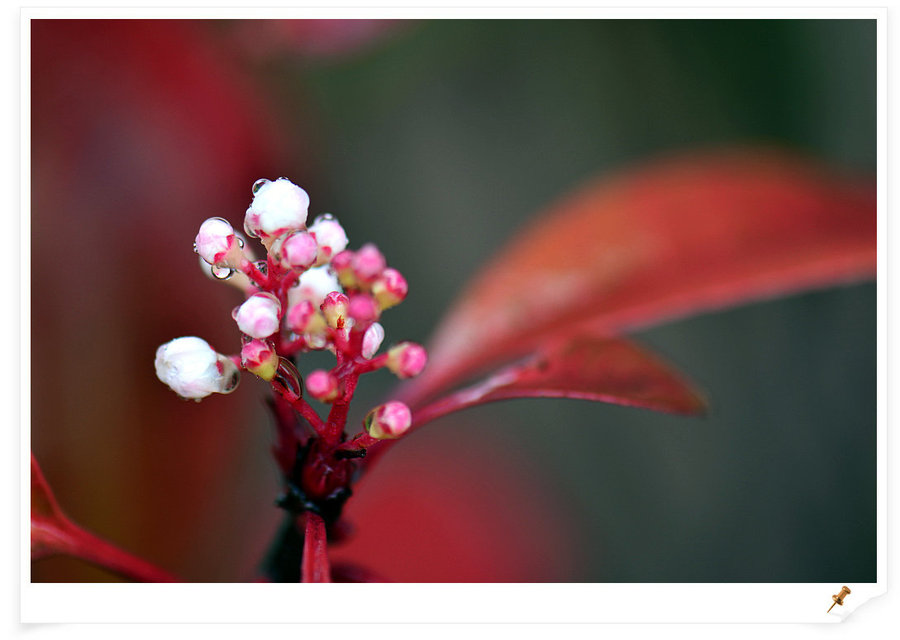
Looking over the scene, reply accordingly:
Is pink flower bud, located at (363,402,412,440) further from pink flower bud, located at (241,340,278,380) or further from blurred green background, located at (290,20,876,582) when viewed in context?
blurred green background, located at (290,20,876,582)

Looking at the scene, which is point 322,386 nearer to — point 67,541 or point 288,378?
point 288,378

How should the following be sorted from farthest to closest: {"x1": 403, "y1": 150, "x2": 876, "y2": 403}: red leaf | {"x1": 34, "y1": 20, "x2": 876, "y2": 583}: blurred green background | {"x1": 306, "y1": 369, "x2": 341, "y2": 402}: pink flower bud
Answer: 1. {"x1": 34, "y1": 20, "x2": 876, "y2": 583}: blurred green background
2. {"x1": 403, "y1": 150, "x2": 876, "y2": 403}: red leaf
3. {"x1": 306, "y1": 369, "x2": 341, "y2": 402}: pink flower bud

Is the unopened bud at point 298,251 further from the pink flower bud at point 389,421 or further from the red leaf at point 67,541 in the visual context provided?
the red leaf at point 67,541

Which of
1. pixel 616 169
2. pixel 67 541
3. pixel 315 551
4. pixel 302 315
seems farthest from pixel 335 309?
pixel 616 169

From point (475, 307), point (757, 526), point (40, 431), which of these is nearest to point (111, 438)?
point (40, 431)

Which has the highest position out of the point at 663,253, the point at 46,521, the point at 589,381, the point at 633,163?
the point at 633,163
